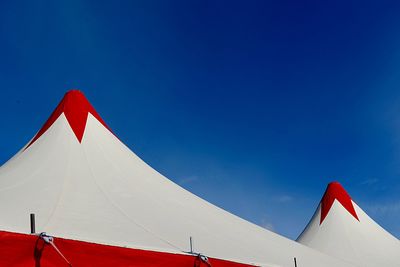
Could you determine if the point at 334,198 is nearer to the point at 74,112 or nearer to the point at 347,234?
the point at 347,234

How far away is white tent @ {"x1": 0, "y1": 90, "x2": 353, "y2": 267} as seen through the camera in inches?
155

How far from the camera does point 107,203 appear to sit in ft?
14.7

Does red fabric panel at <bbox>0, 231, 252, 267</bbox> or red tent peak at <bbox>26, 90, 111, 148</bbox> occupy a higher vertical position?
red tent peak at <bbox>26, 90, 111, 148</bbox>

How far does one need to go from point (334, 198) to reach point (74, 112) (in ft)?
27.4

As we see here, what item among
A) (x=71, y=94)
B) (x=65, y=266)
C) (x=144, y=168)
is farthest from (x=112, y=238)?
(x=71, y=94)

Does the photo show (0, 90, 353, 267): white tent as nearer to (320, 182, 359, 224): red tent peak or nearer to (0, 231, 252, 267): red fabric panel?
(0, 231, 252, 267): red fabric panel

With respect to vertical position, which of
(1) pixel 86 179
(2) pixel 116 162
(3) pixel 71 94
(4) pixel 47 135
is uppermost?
(3) pixel 71 94

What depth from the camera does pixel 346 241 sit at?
11133 millimetres

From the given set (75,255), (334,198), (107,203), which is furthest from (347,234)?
(75,255)

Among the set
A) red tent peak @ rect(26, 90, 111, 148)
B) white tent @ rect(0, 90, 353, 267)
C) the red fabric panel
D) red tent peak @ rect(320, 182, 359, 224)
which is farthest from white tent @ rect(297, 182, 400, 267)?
the red fabric panel

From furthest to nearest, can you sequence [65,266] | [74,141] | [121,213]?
[74,141] < [121,213] < [65,266]

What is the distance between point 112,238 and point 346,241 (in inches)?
339

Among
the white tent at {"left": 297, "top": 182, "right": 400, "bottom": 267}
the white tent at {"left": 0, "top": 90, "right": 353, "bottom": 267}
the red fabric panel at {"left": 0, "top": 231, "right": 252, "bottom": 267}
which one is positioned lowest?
the red fabric panel at {"left": 0, "top": 231, "right": 252, "bottom": 267}

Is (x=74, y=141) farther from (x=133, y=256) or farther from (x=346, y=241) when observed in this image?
(x=346, y=241)
